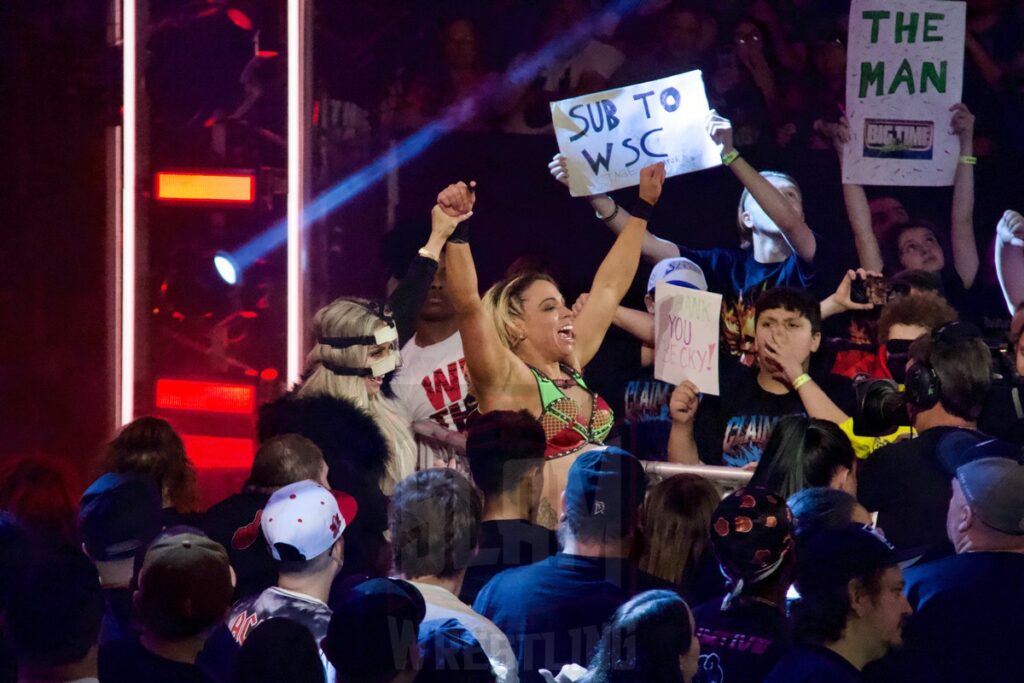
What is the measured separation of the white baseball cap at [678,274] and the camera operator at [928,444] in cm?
183


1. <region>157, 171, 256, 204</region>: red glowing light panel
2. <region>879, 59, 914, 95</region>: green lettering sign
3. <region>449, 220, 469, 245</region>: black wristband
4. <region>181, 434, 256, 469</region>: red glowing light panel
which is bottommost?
<region>181, 434, 256, 469</region>: red glowing light panel

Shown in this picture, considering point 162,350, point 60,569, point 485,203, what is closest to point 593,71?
point 485,203

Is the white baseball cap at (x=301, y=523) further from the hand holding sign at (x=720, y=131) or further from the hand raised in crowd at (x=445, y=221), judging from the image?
the hand holding sign at (x=720, y=131)

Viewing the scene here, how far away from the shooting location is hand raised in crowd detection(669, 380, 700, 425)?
519 cm

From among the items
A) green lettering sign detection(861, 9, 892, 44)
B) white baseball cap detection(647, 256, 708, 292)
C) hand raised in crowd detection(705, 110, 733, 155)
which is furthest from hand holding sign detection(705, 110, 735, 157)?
green lettering sign detection(861, 9, 892, 44)

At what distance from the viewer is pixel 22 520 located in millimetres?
3301

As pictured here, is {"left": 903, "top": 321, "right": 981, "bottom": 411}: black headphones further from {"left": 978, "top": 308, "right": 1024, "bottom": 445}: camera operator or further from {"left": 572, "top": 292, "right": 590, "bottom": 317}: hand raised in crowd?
{"left": 572, "top": 292, "right": 590, "bottom": 317}: hand raised in crowd

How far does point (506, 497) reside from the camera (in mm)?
3293

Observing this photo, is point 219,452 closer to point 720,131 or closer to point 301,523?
point 720,131

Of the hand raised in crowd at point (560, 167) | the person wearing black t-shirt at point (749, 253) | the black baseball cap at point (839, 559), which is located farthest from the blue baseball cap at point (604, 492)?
the hand raised in crowd at point (560, 167)

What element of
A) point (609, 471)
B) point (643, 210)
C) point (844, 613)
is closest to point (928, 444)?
point (609, 471)

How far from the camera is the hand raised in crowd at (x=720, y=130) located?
5.19 m

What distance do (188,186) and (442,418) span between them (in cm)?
152

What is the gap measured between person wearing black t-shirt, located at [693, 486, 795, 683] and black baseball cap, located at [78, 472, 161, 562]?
135 cm
